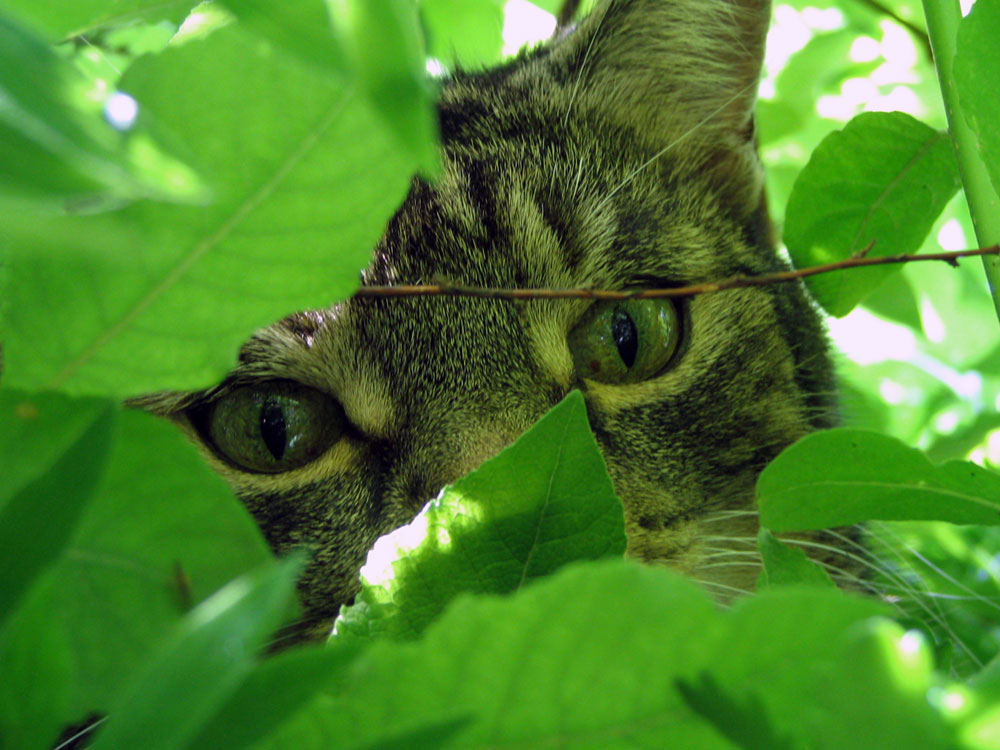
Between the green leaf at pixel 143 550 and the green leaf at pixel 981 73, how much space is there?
527 millimetres

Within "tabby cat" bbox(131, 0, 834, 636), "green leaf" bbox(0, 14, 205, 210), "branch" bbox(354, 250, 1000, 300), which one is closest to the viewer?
"green leaf" bbox(0, 14, 205, 210)

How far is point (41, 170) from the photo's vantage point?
0.25 m

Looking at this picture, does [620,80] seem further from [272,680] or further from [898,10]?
[272,680]

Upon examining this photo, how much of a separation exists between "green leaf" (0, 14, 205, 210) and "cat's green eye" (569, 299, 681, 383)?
112cm

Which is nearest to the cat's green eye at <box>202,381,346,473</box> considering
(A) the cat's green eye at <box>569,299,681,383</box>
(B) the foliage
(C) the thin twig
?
(A) the cat's green eye at <box>569,299,681,383</box>

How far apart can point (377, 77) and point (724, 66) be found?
145cm

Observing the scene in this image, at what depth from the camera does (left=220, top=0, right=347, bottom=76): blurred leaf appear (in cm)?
31

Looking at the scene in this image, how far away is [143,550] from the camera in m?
0.42

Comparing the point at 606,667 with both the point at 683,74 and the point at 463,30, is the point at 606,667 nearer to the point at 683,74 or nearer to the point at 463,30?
the point at 683,74

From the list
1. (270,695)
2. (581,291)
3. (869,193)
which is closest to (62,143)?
(270,695)

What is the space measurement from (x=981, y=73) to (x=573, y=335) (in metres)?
0.83

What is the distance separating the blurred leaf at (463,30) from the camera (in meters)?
1.68

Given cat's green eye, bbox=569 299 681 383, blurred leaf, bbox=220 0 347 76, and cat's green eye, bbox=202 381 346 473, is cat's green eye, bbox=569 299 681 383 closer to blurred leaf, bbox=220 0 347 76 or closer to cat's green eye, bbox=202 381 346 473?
cat's green eye, bbox=202 381 346 473

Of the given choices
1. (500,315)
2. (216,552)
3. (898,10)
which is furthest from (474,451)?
(898,10)
